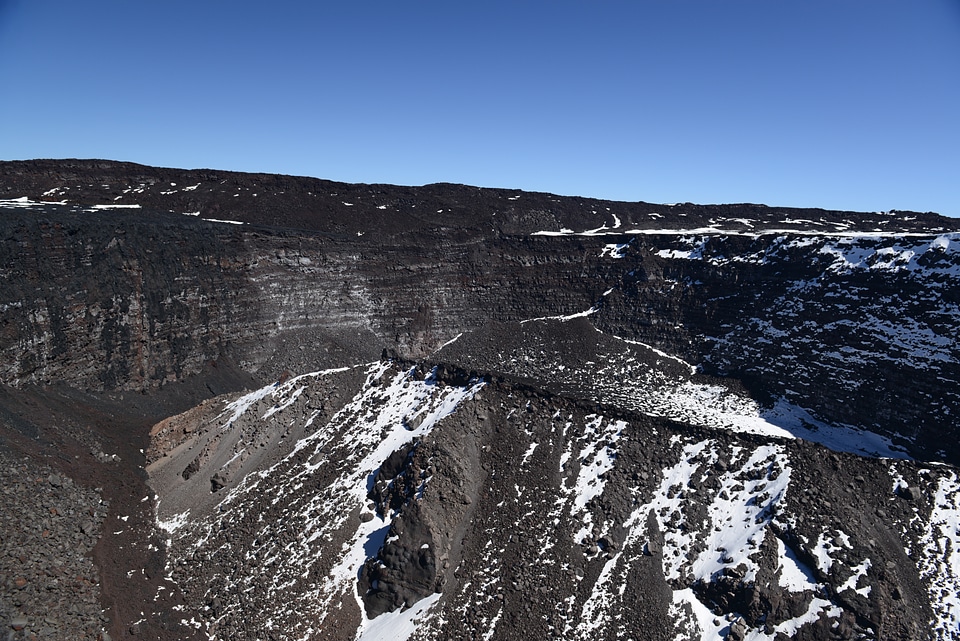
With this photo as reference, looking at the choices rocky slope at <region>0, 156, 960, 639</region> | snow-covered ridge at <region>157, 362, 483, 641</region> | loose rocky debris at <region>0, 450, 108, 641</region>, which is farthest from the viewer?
snow-covered ridge at <region>157, 362, 483, 641</region>

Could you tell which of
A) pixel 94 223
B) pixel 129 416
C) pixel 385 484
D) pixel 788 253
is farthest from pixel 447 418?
pixel 788 253

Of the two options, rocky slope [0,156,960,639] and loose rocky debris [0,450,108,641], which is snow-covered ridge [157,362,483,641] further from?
loose rocky debris [0,450,108,641]

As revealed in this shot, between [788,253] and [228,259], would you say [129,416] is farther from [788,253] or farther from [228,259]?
[788,253]

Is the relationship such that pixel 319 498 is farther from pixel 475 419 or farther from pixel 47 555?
pixel 47 555

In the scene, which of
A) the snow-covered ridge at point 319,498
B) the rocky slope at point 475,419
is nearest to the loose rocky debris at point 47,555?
the rocky slope at point 475,419

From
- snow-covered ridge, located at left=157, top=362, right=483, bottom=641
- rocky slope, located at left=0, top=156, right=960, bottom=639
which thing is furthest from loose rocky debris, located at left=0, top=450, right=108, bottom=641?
→ snow-covered ridge, located at left=157, top=362, right=483, bottom=641

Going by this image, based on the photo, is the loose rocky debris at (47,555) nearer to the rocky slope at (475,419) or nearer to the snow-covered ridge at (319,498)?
the rocky slope at (475,419)

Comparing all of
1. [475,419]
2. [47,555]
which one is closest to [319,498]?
[475,419]

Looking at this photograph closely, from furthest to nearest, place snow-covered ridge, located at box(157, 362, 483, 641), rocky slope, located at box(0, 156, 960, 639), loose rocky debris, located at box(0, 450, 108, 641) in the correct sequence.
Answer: snow-covered ridge, located at box(157, 362, 483, 641) < rocky slope, located at box(0, 156, 960, 639) < loose rocky debris, located at box(0, 450, 108, 641)

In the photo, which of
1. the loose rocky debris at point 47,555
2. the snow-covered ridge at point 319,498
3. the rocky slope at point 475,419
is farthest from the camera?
the snow-covered ridge at point 319,498
